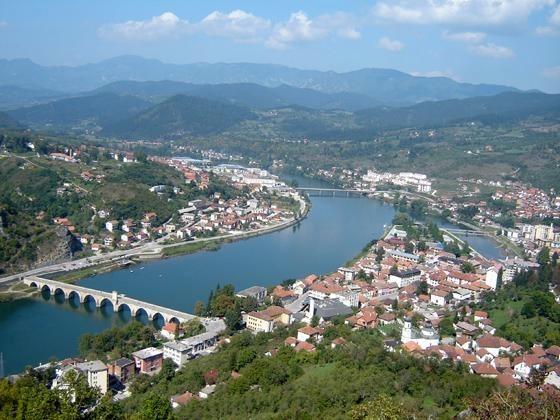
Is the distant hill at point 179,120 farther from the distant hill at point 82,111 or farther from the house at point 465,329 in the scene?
the house at point 465,329

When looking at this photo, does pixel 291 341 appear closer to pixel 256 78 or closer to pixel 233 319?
pixel 233 319

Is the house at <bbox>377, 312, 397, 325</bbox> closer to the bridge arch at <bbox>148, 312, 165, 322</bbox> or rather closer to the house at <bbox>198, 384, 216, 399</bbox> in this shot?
the house at <bbox>198, 384, 216, 399</bbox>

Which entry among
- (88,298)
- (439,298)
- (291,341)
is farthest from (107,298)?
(439,298)

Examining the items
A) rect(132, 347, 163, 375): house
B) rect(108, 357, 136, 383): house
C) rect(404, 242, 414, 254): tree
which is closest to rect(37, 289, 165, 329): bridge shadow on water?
rect(132, 347, 163, 375): house

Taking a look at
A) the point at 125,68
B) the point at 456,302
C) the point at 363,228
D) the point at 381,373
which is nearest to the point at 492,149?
the point at 363,228

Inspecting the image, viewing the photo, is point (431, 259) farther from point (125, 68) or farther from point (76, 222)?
point (125, 68)

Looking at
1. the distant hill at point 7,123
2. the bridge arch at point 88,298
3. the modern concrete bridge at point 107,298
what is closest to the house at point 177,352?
the modern concrete bridge at point 107,298
